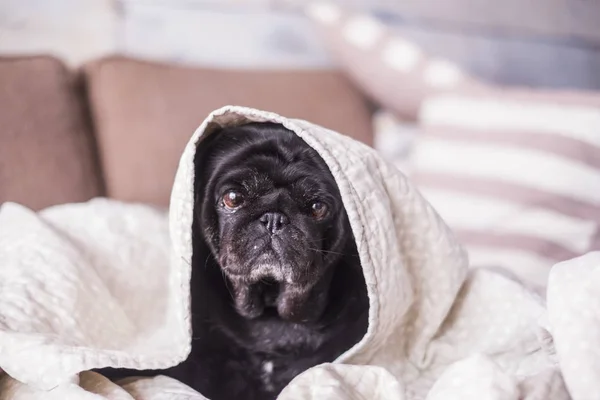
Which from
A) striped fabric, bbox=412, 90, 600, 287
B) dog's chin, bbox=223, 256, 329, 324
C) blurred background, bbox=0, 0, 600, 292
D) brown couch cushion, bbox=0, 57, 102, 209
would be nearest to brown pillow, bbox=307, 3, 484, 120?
blurred background, bbox=0, 0, 600, 292

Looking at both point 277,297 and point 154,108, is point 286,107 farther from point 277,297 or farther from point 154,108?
point 277,297

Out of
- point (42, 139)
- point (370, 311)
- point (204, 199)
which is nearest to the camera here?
point (370, 311)

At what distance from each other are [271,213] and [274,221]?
18 mm

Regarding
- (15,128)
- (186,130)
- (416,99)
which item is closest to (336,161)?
(186,130)

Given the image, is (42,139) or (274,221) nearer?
(274,221)

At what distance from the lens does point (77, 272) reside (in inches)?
42.3

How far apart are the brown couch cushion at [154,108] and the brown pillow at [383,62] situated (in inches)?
10.3

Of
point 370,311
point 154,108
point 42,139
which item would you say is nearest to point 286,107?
point 154,108

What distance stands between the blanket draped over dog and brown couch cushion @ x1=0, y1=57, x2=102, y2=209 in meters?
0.15

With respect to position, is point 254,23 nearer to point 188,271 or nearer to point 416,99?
point 416,99

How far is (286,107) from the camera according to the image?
5.39ft

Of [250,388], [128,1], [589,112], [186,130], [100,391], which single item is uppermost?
[128,1]

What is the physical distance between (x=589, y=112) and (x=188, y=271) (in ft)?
3.50

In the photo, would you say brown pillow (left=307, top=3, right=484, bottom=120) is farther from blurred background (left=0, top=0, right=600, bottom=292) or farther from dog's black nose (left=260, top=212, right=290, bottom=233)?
dog's black nose (left=260, top=212, right=290, bottom=233)
